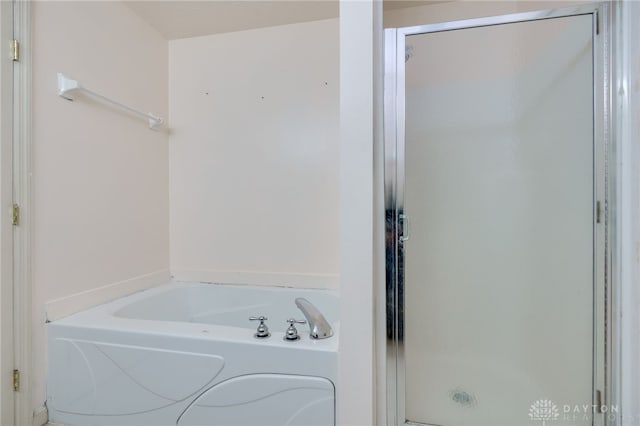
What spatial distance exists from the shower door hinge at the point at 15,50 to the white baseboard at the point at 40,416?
1652 mm

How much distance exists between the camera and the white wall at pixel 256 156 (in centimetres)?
224

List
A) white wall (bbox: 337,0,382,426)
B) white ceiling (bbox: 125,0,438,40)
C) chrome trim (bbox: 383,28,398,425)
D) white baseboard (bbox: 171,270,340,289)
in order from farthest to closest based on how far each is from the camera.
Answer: white baseboard (bbox: 171,270,340,289)
white ceiling (bbox: 125,0,438,40)
chrome trim (bbox: 383,28,398,425)
white wall (bbox: 337,0,382,426)

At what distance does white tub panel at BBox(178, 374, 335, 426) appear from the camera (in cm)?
125

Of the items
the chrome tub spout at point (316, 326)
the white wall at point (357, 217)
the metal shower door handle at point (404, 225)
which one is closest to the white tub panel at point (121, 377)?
the chrome tub spout at point (316, 326)

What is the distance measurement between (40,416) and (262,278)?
132cm

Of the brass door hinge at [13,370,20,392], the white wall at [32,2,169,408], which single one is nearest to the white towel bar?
the white wall at [32,2,169,408]

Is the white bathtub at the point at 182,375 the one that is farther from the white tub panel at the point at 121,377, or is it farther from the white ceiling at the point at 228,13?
the white ceiling at the point at 228,13

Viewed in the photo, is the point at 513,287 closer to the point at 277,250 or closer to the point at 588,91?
the point at 588,91

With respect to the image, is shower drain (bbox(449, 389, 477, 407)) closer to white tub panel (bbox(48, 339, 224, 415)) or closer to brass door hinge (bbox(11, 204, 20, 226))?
white tub panel (bbox(48, 339, 224, 415))

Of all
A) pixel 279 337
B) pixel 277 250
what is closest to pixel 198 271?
pixel 277 250

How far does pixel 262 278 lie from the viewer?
2332 millimetres

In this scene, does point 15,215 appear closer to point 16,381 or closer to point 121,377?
point 16,381

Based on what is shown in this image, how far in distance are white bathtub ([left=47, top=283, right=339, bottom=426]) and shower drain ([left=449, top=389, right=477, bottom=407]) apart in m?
0.65

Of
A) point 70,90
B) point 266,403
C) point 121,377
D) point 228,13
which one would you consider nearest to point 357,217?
point 266,403
